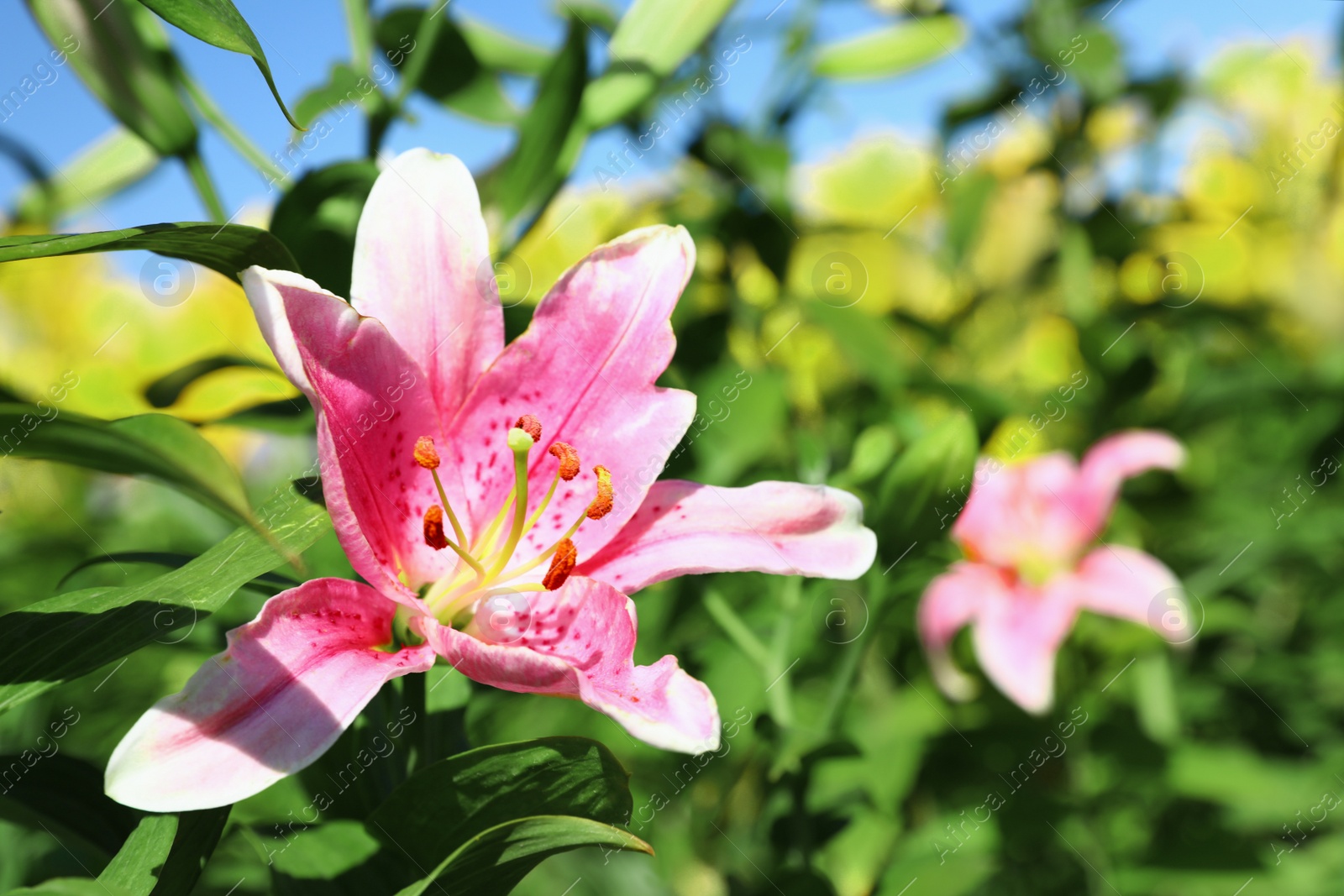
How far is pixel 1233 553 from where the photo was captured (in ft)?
3.90

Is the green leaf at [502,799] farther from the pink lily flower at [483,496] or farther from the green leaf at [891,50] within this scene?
the green leaf at [891,50]

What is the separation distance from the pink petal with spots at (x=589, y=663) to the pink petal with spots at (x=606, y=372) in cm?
4

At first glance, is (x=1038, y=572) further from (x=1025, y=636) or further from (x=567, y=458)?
(x=567, y=458)

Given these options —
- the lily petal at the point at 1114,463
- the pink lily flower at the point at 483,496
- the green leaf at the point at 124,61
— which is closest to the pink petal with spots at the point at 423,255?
the pink lily flower at the point at 483,496

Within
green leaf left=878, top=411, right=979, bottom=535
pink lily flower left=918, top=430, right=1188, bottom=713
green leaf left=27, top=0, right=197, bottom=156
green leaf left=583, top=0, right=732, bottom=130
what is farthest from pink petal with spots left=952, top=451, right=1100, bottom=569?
green leaf left=27, top=0, right=197, bottom=156

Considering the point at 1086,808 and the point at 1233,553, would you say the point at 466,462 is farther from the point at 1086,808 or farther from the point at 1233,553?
the point at 1233,553

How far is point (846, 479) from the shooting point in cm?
64

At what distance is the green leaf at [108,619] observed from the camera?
0.32 m

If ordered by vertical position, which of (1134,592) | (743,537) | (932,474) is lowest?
(1134,592)

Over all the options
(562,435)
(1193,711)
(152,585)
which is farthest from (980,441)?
(1193,711)

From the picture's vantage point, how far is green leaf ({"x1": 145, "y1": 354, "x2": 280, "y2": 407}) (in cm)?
57

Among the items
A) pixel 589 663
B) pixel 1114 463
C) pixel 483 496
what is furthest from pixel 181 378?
pixel 1114 463

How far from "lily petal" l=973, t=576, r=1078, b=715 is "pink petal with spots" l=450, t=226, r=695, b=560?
1.89 feet

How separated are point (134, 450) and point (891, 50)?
33.0 inches
